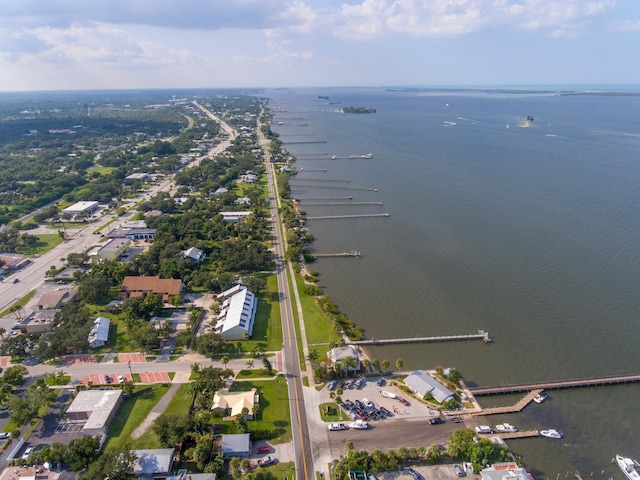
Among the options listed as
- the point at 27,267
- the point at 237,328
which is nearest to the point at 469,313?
the point at 237,328

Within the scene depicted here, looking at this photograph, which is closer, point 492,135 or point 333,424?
point 333,424

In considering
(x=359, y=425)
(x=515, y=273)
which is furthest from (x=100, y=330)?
(x=515, y=273)

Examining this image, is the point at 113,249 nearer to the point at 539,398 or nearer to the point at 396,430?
the point at 396,430

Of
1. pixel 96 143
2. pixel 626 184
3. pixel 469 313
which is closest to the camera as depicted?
pixel 469 313

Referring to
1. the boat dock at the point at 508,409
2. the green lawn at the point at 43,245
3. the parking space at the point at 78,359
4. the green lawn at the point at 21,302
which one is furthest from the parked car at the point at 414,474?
the green lawn at the point at 43,245

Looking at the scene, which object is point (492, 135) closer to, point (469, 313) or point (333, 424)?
point (469, 313)

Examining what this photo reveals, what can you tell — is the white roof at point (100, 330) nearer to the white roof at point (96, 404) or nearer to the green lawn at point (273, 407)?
the white roof at point (96, 404)

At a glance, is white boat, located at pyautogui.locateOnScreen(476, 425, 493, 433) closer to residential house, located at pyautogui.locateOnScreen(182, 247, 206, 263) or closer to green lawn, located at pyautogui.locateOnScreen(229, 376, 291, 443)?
green lawn, located at pyautogui.locateOnScreen(229, 376, 291, 443)
